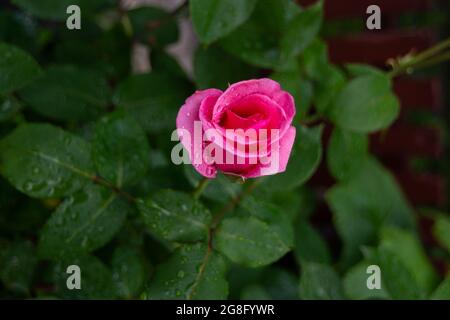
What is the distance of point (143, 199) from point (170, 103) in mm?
209

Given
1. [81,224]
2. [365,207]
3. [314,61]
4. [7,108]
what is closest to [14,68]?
[7,108]

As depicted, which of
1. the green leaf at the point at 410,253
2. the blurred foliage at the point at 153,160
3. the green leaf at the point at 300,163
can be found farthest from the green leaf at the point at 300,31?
the green leaf at the point at 410,253

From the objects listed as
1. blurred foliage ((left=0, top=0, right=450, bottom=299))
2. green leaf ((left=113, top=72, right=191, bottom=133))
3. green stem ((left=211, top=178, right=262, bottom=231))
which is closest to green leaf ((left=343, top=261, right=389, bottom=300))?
blurred foliage ((left=0, top=0, right=450, bottom=299))

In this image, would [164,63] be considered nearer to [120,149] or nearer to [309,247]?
[120,149]

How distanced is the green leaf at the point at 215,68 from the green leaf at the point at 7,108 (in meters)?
0.22

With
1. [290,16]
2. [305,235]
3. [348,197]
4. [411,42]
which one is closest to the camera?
[290,16]

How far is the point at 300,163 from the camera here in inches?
25.1

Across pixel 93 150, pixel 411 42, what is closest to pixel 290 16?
pixel 93 150

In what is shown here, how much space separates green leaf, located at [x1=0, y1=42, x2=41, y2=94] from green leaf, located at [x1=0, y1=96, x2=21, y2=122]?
29 millimetres

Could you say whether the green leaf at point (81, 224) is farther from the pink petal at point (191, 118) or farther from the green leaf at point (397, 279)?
the green leaf at point (397, 279)

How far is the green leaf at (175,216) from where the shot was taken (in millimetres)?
540

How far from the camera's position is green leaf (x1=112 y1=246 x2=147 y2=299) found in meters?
0.61

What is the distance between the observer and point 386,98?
2.28 feet
